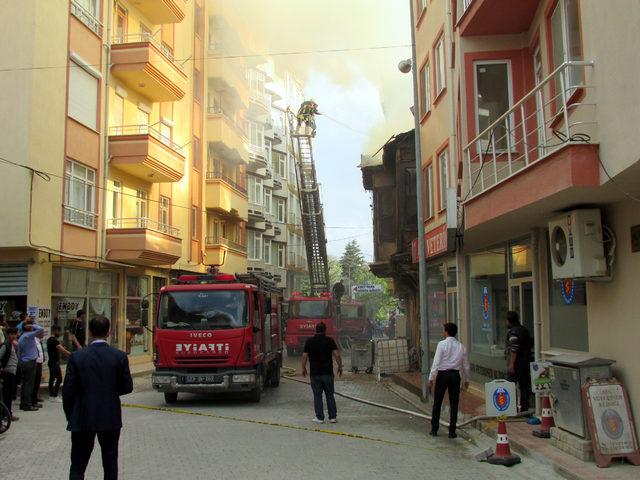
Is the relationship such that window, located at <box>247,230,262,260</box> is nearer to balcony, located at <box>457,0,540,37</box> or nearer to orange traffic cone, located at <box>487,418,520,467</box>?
balcony, located at <box>457,0,540,37</box>

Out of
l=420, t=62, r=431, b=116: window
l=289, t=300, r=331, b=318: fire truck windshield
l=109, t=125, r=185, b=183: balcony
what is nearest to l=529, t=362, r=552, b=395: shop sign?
l=420, t=62, r=431, b=116: window

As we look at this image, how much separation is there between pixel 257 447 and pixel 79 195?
12872mm

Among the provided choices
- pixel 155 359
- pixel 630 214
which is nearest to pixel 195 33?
pixel 155 359

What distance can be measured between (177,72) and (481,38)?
14592 millimetres

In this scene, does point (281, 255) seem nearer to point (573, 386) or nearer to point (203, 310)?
point (203, 310)

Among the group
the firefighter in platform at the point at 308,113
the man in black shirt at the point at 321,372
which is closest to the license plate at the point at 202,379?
the man in black shirt at the point at 321,372

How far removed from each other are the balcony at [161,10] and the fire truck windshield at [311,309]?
12289 millimetres

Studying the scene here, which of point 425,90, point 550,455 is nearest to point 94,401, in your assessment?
point 550,455

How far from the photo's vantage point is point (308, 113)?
29469mm

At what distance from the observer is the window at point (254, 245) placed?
137 ft

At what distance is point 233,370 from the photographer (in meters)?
12.6

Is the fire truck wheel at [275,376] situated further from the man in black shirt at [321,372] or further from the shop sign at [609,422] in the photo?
the shop sign at [609,422]

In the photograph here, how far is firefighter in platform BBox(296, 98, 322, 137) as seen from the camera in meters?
29.2

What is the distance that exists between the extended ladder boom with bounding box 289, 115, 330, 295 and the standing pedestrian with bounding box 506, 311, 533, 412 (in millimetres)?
20860
